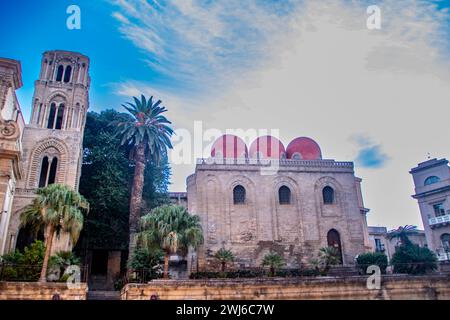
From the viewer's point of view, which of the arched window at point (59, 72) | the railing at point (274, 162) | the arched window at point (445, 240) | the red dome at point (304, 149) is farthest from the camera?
the red dome at point (304, 149)

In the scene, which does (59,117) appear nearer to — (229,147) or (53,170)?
(53,170)

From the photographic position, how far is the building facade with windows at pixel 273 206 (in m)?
27.5

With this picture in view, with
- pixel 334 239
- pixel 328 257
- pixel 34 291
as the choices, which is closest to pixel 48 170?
pixel 34 291

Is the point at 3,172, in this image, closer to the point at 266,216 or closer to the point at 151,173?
the point at 151,173

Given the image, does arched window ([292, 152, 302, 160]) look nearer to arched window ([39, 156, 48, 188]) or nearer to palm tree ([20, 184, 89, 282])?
palm tree ([20, 184, 89, 282])

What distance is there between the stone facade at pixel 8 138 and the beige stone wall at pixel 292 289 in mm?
7568

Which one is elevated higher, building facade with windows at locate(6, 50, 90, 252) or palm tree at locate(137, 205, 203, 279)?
building facade with windows at locate(6, 50, 90, 252)

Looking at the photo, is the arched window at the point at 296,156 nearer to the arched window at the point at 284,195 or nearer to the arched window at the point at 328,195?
the arched window at the point at 284,195

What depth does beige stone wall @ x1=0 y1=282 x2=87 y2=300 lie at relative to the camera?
569 inches

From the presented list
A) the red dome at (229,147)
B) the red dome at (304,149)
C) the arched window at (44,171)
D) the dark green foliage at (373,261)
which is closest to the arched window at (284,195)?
the red dome at (304,149)

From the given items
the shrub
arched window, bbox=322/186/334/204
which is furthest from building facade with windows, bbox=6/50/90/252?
arched window, bbox=322/186/334/204

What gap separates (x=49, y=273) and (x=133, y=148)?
45.2ft

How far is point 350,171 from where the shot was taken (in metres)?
30.5

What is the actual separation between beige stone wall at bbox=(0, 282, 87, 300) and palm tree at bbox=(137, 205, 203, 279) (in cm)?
492
